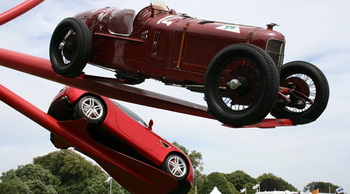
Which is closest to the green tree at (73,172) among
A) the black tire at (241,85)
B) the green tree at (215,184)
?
the green tree at (215,184)

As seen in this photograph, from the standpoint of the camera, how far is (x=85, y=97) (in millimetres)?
14883

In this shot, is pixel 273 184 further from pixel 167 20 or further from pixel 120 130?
pixel 167 20

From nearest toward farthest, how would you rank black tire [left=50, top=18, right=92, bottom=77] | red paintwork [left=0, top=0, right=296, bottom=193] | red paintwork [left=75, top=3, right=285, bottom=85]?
red paintwork [left=75, top=3, right=285, bottom=85]
black tire [left=50, top=18, right=92, bottom=77]
red paintwork [left=0, top=0, right=296, bottom=193]

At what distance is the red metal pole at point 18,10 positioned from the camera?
14805mm

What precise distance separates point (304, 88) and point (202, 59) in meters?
2.35

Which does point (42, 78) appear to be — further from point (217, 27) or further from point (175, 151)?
point (217, 27)

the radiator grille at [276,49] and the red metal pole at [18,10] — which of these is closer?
the radiator grille at [276,49]

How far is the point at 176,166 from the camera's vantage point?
16.0 m

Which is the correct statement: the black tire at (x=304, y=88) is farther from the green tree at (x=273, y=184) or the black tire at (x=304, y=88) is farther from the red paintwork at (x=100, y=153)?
the green tree at (x=273, y=184)

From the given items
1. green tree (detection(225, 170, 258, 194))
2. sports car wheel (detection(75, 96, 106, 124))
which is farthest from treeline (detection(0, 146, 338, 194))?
sports car wheel (detection(75, 96, 106, 124))

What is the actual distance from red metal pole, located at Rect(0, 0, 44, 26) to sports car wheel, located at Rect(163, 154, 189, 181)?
18.2 ft

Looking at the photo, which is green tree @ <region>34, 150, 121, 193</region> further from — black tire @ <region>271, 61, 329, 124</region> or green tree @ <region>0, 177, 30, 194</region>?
black tire @ <region>271, 61, 329, 124</region>

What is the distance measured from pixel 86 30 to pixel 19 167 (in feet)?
156

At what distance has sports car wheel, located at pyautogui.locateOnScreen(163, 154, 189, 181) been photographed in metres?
15.8
